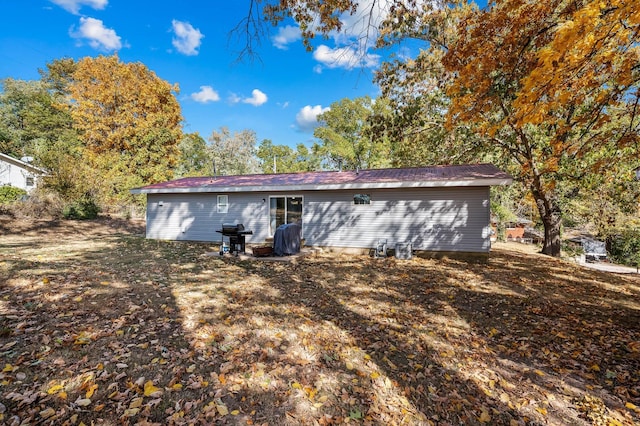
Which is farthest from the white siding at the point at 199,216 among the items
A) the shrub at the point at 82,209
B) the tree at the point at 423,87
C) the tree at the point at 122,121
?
the tree at the point at 122,121

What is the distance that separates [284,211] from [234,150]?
3257 cm

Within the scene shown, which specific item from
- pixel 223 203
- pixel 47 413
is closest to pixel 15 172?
pixel 223 203

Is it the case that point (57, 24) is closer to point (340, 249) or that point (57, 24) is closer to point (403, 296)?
point (340, 249)

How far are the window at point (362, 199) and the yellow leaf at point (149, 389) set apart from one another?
8.69 meters

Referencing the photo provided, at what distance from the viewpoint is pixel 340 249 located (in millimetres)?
10867

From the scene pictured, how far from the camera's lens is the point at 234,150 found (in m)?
41.2

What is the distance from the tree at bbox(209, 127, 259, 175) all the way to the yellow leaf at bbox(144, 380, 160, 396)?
3943 centimetres

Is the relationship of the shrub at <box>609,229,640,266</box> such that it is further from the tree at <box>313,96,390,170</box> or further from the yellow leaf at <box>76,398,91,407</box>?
the yellow leaf at <box>76,398,91,407</box>

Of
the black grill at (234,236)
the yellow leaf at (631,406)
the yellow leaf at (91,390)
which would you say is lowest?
the yellow leaf at (631,406)

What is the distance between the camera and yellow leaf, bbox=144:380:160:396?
106 inches

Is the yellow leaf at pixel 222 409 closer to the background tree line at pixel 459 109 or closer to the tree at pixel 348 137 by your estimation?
the background tree line at pixel 459 109

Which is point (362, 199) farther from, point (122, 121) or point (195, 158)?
point (195, 158)

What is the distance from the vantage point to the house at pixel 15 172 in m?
21.1

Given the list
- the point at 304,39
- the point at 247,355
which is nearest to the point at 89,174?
the point at 304,39
